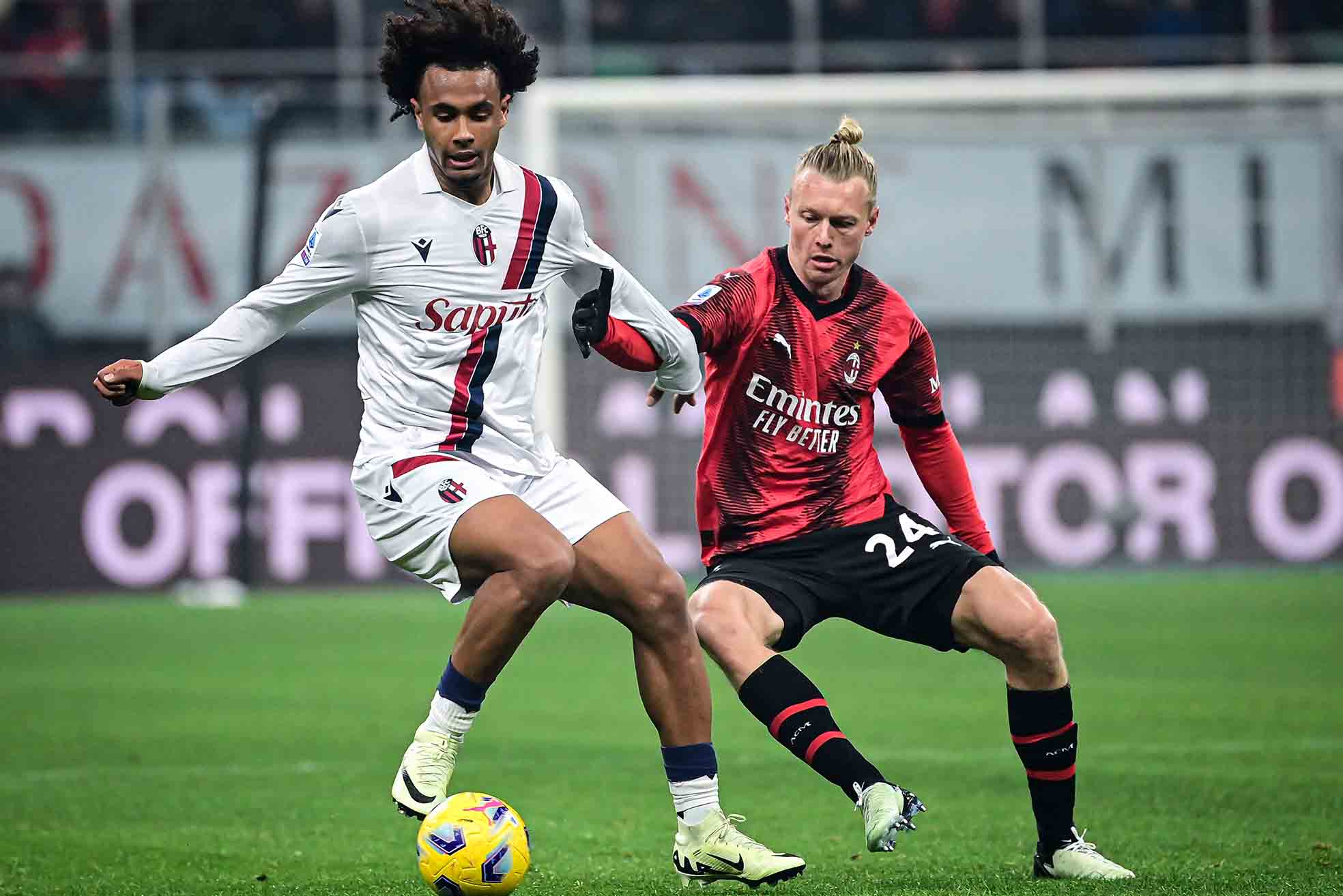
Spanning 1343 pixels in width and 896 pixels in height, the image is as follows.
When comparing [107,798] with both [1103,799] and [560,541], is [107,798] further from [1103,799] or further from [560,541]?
[1103,799]

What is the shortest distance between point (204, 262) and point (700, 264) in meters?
4.17

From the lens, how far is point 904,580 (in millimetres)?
5156

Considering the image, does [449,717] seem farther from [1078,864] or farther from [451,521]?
[1078,864]

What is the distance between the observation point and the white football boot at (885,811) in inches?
174

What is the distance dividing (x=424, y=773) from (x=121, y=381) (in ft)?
3.99

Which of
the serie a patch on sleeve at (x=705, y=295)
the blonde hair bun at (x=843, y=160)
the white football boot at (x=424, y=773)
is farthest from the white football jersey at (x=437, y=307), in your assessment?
the white football boot at (x=424, y=773)

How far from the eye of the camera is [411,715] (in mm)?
8836

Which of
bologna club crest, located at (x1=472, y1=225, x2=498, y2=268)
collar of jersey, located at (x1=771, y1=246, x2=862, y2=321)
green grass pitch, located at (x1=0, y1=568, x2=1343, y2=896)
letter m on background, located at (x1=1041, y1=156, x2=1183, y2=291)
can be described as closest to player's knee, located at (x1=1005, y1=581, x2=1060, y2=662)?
green grass pitch, located at (x1=0, y1=568, x2=1343, y2=896)

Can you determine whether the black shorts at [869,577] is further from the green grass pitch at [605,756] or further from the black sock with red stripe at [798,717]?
the green grass pitch at [605,756]

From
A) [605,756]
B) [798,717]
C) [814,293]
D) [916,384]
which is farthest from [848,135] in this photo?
[605,756]

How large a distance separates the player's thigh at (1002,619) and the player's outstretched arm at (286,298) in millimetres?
1800

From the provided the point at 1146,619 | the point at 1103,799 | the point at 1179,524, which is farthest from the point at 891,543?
the point at 1179,524

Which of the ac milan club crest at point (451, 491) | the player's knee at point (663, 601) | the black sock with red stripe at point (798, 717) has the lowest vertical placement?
the black sock with red stripe at point (798, 717)

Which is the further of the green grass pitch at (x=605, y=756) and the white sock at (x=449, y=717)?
the green grass pitch at (x=605, y=756)
